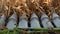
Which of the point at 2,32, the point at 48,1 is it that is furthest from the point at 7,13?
the point at 2,32

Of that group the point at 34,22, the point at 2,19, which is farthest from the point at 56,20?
the point at 2,19

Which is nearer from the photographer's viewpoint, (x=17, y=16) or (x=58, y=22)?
(x=58, y=22)

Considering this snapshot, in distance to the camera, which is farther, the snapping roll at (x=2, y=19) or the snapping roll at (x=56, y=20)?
the snapping roll at (x=2, y=19)

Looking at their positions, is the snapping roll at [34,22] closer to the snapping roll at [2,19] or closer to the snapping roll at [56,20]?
the snapping roll at [56,20]

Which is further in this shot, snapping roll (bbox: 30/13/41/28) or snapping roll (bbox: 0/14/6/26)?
snapping roll (bbox: 0/14/6/26)

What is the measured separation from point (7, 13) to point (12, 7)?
0.14m

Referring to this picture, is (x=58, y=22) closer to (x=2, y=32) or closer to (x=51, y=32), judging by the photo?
(x=51, y=32)

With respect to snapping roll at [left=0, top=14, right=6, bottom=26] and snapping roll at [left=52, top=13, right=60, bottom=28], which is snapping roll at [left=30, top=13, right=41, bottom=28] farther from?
snapping roll at [left=0, top=14, right=6, bottom=26]

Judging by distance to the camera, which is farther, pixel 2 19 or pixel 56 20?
pixel 2 19

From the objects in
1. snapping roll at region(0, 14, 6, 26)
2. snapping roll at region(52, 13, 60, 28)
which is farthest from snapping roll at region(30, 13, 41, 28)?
snapping roll at region(0, 14, 6, 26)

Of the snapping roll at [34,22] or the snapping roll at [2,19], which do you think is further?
the snapping roll at [2,19]

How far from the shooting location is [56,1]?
3.46 m

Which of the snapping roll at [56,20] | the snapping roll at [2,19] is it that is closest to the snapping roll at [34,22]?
the snapping roll at [56,20]

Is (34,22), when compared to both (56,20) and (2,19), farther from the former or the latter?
(2,19)
